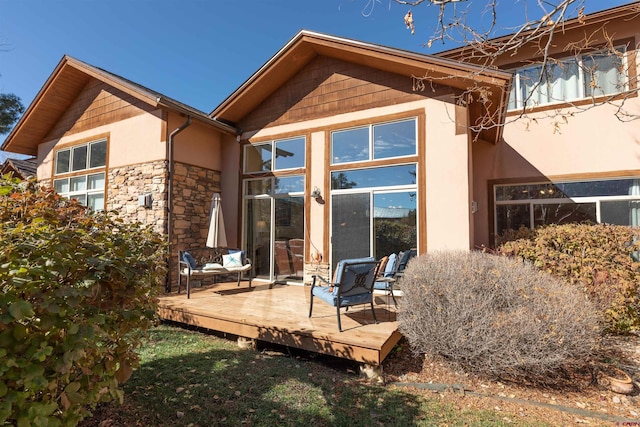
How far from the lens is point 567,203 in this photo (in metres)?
7.20

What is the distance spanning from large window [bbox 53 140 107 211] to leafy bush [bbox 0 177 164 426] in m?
8.02

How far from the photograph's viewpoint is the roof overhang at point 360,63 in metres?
5.62

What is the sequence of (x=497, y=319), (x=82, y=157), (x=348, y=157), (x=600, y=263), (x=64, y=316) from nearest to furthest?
(x=64, y=316)
(x=497, y=319)
(x=600, y=263)
(x=348, y=157)
(x=82, y=157)

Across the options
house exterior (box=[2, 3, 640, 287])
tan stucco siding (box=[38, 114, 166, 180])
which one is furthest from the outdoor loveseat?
tan stucco siding (box=[38, 114, 166, 180])

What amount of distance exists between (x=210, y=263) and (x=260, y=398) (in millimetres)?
5094

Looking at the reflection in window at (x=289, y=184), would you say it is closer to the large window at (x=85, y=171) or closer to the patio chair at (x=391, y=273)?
the patio chair at (x=391, y=273)

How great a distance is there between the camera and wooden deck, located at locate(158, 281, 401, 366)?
392 centimetres

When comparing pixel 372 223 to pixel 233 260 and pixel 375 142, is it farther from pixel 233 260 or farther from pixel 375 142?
pixel 233 260

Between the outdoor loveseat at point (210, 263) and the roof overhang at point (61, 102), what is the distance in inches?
132

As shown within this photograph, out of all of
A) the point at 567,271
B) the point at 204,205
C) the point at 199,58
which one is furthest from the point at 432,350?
the point at 199,58

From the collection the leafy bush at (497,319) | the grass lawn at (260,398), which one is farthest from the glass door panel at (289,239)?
the leafy bush at (497,319)

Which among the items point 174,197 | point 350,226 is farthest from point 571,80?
point 174,197

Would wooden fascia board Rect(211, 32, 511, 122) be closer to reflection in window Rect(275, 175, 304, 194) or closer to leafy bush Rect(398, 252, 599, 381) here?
reflection in window Rect(275, 175, 304, 194)

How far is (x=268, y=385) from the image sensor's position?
11.2 ft
